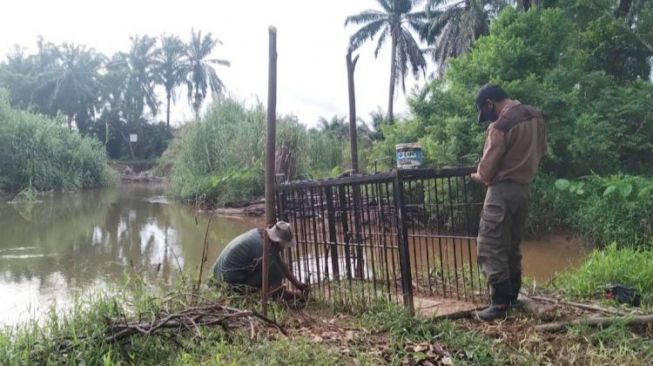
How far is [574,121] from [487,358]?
7980 millimetres

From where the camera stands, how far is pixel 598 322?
10.9 feet

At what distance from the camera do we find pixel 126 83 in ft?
125

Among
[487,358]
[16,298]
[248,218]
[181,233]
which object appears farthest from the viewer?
[248,218]

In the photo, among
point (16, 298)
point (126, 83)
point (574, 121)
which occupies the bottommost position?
point (16, 298)

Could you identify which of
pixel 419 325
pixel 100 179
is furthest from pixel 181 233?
pixel 100 179

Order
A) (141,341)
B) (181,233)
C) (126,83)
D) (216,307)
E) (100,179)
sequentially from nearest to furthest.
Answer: (141,341), (216,307), (181,233), (100,179), (126,83)

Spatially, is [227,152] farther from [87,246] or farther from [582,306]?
[582,306]

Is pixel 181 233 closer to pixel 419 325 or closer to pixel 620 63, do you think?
pixel 419 325

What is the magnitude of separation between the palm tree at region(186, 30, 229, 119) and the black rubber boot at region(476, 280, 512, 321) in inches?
1500

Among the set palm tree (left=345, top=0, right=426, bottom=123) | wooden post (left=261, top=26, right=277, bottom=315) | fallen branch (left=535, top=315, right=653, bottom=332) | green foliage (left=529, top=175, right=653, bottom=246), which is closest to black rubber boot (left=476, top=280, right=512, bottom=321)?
fallen branch (left=535, top=315, right=653, bottom=332)

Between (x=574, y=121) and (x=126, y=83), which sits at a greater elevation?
(x=126, y=83)

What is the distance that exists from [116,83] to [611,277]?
38373mm

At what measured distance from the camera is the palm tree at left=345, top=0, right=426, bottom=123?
90.2ft

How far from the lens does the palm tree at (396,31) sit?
2750 centimetres
